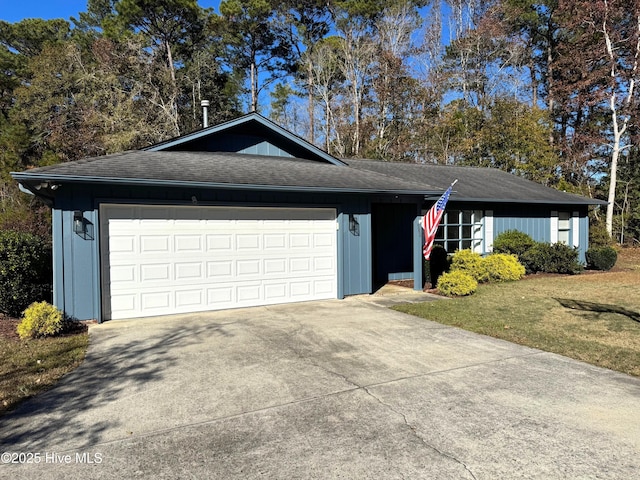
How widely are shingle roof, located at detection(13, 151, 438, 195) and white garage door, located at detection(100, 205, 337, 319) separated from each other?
0.68 meters

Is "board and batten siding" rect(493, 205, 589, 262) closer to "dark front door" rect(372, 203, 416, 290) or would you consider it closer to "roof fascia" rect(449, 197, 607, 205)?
"roof fascia" rect(449, 197, 607, 205)

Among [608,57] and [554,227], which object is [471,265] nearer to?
[554,227]

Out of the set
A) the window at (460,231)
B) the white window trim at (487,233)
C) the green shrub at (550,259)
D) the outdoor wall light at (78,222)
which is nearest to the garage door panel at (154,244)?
the outdoor wall light at (78,222)

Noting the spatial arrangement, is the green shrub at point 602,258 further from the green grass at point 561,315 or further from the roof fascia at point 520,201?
the green grass at point 561,315

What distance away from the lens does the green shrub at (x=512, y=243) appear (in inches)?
521

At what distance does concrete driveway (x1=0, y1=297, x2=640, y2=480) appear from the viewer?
2.95 m

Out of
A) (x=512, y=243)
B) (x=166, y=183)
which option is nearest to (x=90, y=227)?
(x=166, y=183)

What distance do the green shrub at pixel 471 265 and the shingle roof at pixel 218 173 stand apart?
8.90ft

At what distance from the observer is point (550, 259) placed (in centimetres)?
1335

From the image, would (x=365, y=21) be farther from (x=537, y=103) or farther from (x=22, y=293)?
(x=22, y=293)

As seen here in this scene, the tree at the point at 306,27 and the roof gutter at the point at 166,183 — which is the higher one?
the tree at the point at 306,27

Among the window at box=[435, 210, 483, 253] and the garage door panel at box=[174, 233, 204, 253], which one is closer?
the garage door panel at box=[174, 233, 204, 253]

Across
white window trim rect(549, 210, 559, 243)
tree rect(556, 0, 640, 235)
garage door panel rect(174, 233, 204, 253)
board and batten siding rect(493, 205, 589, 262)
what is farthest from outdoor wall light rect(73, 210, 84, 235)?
tree rect(556, 0, 640, 235)

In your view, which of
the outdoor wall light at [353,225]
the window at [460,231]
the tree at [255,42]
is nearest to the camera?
the outdoor wall light at [353,225]
